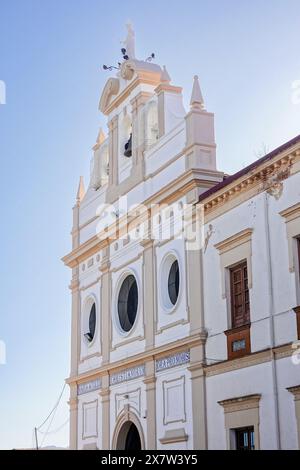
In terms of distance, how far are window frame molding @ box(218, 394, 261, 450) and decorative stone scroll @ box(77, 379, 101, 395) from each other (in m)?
7.41

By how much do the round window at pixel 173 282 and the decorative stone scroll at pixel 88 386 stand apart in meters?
4.79

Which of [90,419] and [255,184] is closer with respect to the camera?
[255,184]

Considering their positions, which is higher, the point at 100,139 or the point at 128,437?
the point at 100,139

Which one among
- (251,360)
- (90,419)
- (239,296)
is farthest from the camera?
(90,419)

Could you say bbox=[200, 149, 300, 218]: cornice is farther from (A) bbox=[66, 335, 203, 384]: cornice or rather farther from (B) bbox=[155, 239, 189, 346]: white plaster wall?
(A) bbox=[66, 335, 203, 384]: cornice

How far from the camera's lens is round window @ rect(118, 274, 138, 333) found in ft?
79.4

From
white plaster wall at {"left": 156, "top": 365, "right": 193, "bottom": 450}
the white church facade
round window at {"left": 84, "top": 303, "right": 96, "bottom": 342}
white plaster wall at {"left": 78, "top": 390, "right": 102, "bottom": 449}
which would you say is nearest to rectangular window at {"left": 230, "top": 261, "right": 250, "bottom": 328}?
the white church facade

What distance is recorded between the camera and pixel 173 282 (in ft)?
72.3

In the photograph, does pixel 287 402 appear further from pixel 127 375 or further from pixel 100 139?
pixel 100 139

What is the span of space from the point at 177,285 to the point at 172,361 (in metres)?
1.95

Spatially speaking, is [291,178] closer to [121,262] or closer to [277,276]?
[277,276]

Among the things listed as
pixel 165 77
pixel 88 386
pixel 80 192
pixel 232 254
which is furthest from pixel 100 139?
pixel 232 254

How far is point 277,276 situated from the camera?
57.1ft

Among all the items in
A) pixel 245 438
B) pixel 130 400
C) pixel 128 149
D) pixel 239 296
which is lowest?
pixel 245 438
